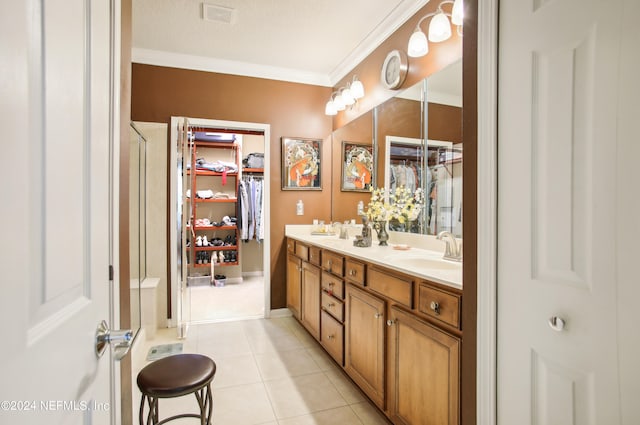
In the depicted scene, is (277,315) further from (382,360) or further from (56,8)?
(56,8)

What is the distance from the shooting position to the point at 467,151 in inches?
43.8

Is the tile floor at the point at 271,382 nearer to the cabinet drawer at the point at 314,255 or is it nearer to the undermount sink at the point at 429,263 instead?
the cabinet drawer at the point at 314,255

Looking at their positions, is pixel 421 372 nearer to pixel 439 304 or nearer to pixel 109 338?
pixel 439 304

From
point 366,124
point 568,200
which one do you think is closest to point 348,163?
point 366,124

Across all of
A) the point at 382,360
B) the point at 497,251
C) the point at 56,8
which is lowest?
the point at 382,360

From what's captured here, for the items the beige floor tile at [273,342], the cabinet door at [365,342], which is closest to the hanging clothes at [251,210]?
the beige floor tile at [273,342]

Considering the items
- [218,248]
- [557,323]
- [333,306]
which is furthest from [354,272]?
[218,248]

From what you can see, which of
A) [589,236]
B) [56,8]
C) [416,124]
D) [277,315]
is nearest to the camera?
[56,8]

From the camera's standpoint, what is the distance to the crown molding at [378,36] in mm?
2487

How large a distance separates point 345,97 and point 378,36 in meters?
0.66

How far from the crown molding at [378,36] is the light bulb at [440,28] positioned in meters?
0.36

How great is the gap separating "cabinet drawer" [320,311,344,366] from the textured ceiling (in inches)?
94.5

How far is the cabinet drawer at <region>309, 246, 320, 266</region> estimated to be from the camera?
108 inches

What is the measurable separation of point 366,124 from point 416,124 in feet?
2.53
